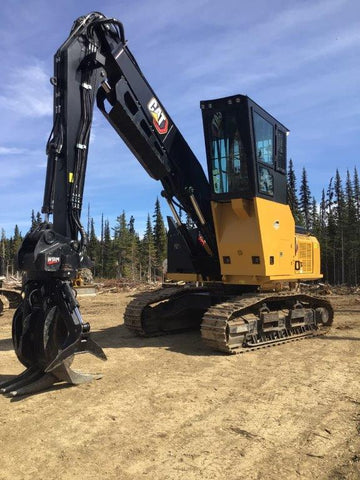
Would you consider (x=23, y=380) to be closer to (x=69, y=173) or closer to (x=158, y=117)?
(x=69, y=173)

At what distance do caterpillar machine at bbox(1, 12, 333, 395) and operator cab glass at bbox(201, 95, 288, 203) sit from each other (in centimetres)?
2

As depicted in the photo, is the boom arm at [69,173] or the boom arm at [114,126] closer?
the boom arm at [69,173]

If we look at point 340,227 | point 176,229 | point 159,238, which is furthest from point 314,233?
point 176,229

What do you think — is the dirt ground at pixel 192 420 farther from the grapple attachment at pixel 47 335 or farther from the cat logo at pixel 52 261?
the cat logo at pixel 52 261

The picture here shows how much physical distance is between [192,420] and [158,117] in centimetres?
565

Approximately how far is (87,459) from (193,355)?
168 inches

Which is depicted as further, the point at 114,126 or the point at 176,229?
the point at 176,229

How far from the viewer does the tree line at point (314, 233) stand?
198 feet

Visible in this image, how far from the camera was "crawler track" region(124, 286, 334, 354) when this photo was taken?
7.79 metres

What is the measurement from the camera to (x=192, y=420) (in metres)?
4.68

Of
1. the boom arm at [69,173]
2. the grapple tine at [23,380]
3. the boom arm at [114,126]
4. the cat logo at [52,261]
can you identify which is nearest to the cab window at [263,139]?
the boom arm at [114,126]

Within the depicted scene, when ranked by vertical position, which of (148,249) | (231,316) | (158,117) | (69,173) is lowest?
(231,316)

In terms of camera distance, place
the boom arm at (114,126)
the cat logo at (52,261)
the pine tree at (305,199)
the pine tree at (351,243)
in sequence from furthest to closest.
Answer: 1. the pine tree at (305,199)
2. the pine tree at (351,243)
3. the boom arm at (114,126)
4. the cat logo at (52,261)

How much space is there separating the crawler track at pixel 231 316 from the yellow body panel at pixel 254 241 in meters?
0.48
